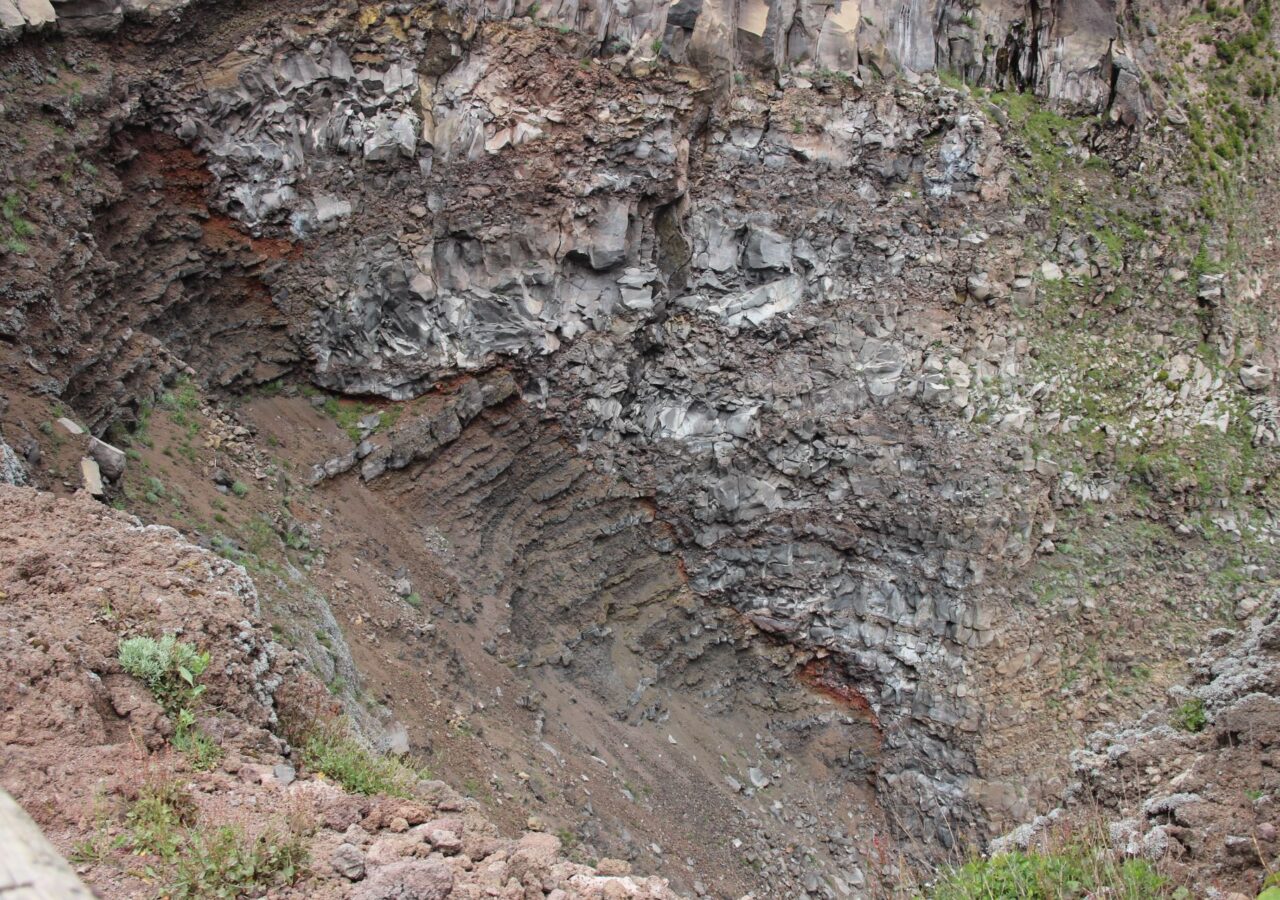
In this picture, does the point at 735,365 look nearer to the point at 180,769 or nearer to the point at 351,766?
the point at 351,766

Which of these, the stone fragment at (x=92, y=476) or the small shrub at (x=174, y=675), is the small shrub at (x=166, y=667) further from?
the stone fragment at (x=92, y=476)

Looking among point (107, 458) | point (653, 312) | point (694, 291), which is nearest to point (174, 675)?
point (107, 458)

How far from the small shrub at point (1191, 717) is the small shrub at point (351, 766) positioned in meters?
9.03

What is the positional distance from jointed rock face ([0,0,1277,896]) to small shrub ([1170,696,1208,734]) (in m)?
4.81

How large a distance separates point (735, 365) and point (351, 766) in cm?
1278

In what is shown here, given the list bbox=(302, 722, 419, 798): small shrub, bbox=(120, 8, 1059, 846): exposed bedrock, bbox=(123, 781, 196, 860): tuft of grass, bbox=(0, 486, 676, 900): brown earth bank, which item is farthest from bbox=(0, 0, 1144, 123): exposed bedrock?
bbox=(123, 781, 196, 860): tuft of grass

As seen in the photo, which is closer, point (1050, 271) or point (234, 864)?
point (234, 864)

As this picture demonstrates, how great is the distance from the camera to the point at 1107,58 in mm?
19125

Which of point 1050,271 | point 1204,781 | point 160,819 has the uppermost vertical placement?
point 1050,271

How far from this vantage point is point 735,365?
702 inches

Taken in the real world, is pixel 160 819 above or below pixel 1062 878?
below

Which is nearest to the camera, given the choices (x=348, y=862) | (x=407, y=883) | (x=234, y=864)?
(x=234, y=864)

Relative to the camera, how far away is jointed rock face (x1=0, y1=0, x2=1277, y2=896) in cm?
1579

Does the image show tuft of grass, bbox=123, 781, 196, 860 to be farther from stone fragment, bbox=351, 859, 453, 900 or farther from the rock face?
the rock face
